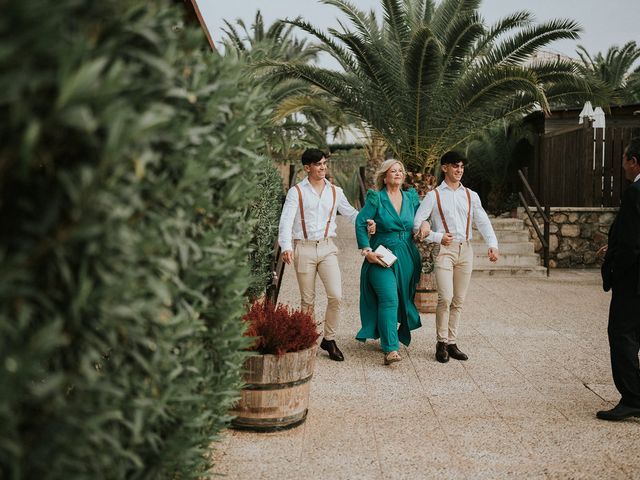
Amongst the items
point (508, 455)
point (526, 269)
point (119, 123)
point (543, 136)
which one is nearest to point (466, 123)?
point (526, 269)

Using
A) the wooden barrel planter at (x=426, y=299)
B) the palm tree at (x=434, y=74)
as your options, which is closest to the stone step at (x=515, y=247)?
the palm tree at (x=434, y=74)

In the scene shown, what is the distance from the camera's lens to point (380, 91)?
34.0ft

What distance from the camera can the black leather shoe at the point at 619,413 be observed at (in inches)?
177

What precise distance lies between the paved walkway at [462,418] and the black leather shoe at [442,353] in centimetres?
10

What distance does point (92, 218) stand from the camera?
1641 mm

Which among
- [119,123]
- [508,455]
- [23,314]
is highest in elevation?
[119,123]

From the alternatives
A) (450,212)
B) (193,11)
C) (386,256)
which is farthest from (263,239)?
(193,11)

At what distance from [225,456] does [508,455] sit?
5.55 ft

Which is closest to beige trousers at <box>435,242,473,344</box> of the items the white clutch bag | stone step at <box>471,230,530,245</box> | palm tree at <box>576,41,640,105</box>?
the white clutch bag

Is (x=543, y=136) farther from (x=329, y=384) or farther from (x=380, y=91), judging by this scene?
(x=329, y=384)

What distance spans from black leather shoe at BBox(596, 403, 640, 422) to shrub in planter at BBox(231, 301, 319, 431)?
2.12 m

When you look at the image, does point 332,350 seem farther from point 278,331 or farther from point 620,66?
point 620,66

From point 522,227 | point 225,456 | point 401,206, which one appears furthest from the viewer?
point 522,227

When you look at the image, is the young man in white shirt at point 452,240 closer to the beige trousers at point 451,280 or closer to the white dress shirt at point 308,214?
the beige trousers at point 451,280
